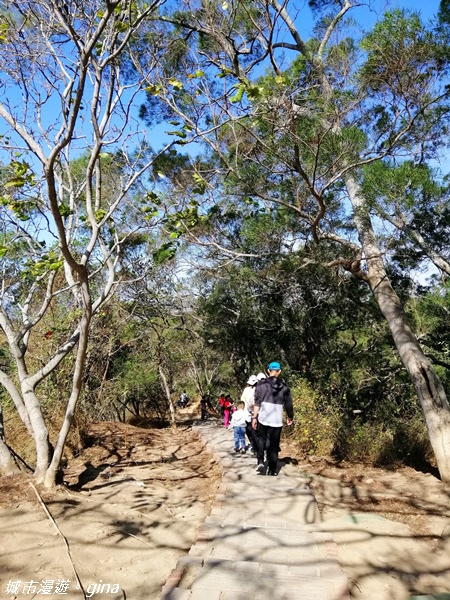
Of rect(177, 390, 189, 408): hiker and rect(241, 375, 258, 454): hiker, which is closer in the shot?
rect(241, 375, 258, 454): hiker

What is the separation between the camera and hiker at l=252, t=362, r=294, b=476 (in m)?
5.24

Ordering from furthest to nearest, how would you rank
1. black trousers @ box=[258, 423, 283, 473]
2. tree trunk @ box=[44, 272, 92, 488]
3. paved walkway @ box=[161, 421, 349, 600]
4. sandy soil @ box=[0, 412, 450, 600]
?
1. black trousers @ box=[258, 423, 283, 473]
2. tree trunk @ box=[44, 272, 92, 488]
3. sandy soil @ box=[0, 412, 450, 600]
4. paved walkway @ box=[161, 421, 349, 600]

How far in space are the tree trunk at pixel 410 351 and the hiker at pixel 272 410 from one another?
1.81m

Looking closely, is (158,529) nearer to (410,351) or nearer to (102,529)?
(102,529)

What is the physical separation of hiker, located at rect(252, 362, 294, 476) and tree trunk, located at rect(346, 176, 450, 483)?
181 cm

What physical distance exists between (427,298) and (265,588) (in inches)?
318

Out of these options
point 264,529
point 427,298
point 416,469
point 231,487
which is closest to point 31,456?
point 231,487

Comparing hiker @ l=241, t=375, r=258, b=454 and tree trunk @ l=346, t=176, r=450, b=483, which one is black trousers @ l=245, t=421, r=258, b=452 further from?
tree trunk @ l=346, t=176, r=450, b=483

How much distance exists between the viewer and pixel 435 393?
17.4 feet

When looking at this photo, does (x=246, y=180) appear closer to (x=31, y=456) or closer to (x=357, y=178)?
(x=357, y=178)

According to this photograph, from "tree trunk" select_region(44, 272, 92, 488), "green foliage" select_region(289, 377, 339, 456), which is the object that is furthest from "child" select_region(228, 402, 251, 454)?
"tree trunk" select_region(44, 272, 92, 488)

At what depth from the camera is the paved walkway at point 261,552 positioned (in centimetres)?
260

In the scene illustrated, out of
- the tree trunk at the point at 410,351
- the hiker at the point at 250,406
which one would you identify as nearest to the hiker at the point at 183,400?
the hiker at the point at 250,406

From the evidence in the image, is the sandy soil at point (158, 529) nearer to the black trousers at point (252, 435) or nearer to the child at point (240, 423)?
the black trousers at point (252, 435)
